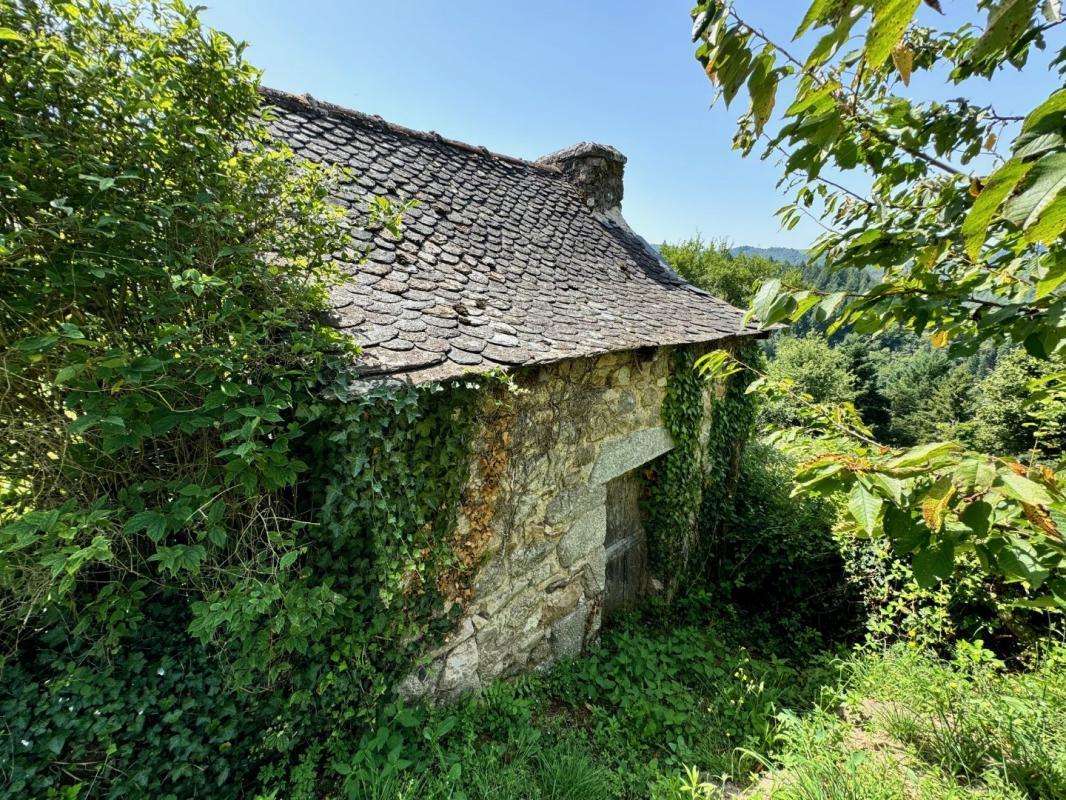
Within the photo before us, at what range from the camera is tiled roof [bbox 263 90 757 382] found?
2.58 metres

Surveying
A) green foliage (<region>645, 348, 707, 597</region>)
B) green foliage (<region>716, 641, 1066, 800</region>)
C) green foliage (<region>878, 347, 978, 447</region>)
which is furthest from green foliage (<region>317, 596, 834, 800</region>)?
green foliage (<region>878, 347, 978, 447</region>)

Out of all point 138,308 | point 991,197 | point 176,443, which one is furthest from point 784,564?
point 138,308

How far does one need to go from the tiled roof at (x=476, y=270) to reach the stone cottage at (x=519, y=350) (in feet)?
0.06

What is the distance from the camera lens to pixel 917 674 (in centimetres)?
333

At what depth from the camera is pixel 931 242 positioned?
57.7 inches

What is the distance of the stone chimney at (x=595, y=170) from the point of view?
6.90 m

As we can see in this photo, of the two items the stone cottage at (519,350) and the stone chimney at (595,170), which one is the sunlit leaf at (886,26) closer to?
the stone cottage at (519,350)

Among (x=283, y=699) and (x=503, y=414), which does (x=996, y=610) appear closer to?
(x=503, y=414)

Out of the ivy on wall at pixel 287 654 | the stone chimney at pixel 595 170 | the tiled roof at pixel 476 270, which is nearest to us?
the ivy on wall at pixel 287 654

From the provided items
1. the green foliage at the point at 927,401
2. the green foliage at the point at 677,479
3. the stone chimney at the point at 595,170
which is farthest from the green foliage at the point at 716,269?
the green foliage at the point at 677,479

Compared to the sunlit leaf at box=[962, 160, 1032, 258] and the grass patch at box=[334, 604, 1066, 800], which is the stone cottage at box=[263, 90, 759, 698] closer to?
the grass patch at box=[334, 604, 1066, 800]

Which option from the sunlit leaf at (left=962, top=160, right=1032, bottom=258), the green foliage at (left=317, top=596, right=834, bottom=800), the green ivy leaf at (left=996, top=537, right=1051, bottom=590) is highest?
the sunlit leaf at (left=962, top=160, right=1032, bottom=258)

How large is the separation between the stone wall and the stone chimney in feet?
12.7

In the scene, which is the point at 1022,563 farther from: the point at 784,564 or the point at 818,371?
the point at 818,371
